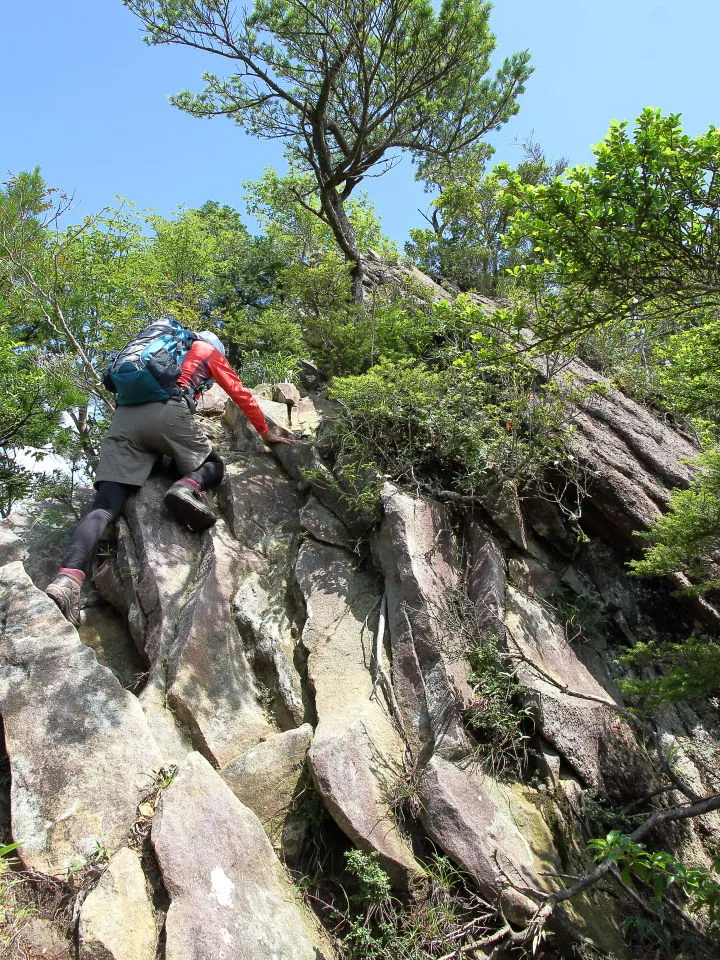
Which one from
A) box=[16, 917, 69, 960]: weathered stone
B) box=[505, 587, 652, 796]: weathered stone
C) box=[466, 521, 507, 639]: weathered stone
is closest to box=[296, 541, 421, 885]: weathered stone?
box=[466, 521, 507, 639]: weathered stone

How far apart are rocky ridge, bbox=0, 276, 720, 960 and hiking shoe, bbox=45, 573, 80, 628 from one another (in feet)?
0.62

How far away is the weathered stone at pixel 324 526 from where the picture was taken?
6.91 meters

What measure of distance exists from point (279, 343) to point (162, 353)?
4.12 meters

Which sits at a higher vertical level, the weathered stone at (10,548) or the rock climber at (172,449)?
the rock climber at (172,449)

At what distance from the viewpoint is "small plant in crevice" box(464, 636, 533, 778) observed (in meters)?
5.26

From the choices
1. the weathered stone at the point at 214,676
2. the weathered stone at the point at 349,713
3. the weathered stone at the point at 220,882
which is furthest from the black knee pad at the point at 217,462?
the weathered stone at the point at 220,882

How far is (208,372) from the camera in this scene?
7.16 meters

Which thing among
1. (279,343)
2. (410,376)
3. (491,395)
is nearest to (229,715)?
(410,376)

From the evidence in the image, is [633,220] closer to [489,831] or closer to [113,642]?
[489,831]

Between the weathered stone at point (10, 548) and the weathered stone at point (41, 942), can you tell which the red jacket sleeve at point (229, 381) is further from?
the weathered stone at point (41, 942)

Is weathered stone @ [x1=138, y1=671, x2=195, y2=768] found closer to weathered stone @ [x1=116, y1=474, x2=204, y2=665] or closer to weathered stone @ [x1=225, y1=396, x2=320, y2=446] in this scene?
weathered stone @ [x1=116, y1=474, x2=204, y2=665]

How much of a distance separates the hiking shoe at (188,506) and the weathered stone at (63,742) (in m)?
1.60

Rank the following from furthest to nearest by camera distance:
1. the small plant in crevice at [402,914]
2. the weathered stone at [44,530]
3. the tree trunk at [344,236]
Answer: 1. the tree trunk at [344,236]
2. the weathered stone at [44,530]
3. the small plant in crevice at [402,914]

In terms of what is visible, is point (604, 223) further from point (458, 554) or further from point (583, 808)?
point (583, 808)
